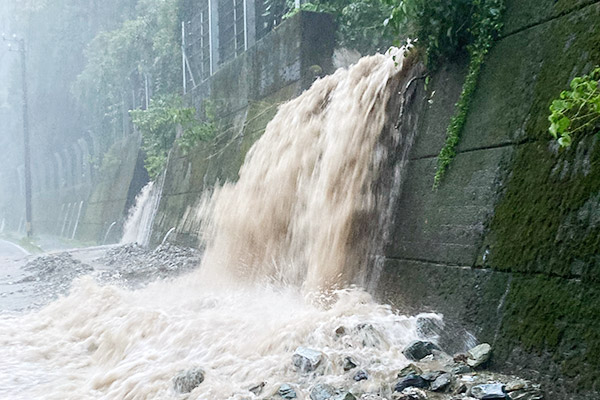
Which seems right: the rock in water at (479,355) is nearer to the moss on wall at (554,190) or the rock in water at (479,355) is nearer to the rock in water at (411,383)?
the rock in water at (411,383)

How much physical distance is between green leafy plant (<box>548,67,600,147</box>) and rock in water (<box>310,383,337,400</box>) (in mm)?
1760

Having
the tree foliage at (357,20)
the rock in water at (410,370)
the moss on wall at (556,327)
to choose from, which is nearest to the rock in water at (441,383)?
the rock in water at (410,370)

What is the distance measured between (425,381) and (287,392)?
0.78 m

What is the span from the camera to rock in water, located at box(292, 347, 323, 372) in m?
3.69

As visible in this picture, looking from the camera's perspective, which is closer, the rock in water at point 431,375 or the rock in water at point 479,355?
the rock in water at point 431,375

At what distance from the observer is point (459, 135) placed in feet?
14.5

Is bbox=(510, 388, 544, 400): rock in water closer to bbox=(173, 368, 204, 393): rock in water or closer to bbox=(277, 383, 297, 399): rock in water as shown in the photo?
bbox=(277, 383, 297, 399): rock in water

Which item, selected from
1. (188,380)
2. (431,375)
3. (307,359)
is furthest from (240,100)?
(431,375)

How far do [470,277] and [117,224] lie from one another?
15.4 m

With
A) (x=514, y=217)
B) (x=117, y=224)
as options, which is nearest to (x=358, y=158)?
(x=514, y=217)

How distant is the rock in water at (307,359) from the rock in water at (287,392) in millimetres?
232

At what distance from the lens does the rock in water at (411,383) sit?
323 centimetres

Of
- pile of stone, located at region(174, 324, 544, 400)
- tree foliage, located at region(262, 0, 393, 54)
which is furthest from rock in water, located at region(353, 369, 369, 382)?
tree foliage, located at region(262, 0, 393, 54)

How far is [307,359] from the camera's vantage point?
372 cm
